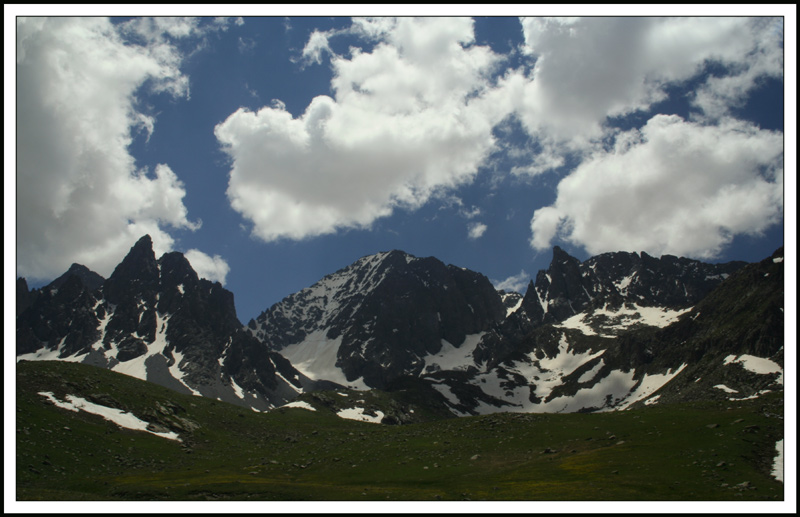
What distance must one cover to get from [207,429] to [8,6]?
72055mm

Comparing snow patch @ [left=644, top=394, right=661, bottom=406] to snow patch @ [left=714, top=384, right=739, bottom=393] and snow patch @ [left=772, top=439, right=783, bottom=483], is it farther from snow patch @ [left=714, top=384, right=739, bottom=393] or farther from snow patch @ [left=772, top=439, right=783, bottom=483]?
snow patch @ [left=772, top=439, right=783, bottom=483]

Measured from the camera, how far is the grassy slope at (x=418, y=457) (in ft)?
119

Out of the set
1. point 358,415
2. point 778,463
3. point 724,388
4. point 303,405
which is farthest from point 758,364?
point 303,405

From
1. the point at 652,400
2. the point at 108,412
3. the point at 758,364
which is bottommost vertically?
the point at 652,400

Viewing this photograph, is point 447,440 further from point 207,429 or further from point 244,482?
point 207,429

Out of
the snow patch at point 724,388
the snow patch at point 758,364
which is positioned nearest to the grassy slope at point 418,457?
the snow patch at point 724,388

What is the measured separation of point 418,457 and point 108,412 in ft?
157

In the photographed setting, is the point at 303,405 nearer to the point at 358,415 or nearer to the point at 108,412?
the point at 358,415

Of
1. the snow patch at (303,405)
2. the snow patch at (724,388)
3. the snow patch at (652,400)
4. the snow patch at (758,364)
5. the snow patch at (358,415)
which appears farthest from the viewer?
the snow patch at (652,400)

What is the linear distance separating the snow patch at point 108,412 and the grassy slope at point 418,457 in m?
1.98

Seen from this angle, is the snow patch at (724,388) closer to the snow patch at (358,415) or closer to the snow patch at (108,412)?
the snow patch at (358,415)

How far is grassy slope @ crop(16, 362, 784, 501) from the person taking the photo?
119 feet

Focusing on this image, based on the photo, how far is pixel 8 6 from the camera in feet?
94.0

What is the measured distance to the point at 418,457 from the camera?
57.1 meters
